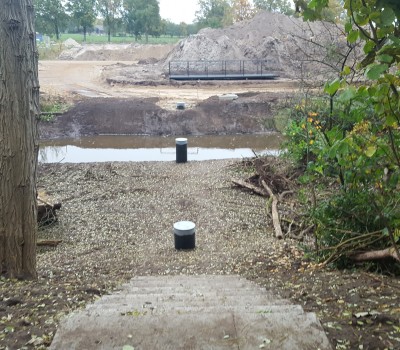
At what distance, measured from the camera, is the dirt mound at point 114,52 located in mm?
50812

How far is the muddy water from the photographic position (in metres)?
18.2

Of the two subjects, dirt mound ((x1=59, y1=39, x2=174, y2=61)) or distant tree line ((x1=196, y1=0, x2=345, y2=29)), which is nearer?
Result: dirt mound ((x1=59, y1=39, x2=174, y2=61))

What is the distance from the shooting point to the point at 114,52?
52.6 m

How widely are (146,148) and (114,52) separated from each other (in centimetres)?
3531

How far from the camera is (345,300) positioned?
12.0ft

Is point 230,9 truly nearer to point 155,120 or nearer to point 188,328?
point 155,120

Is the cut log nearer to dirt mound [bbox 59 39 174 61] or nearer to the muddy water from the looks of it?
the muddy water

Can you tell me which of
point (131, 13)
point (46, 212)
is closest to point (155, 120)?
point (46, 212)

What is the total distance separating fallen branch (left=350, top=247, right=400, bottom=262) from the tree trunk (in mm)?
3325

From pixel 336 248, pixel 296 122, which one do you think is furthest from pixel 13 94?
pixel 296 122

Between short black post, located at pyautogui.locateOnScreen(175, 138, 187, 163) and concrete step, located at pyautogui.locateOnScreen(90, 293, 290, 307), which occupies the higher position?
concrete step, located at pyautogui.locateOnScreen(90, 293, 290, 307)

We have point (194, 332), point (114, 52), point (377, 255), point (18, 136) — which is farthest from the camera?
point (114, 52)

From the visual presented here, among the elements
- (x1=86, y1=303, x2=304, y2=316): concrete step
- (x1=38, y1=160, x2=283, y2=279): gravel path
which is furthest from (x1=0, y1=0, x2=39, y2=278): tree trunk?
(x1=86, y1=303, x2=304, y2=316): concrete step

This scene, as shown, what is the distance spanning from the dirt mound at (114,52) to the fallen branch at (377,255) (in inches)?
1825
